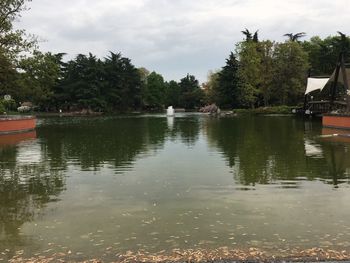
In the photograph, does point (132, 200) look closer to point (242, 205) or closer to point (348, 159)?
point (242, 205)

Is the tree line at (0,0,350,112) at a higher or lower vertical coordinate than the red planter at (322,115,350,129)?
higher

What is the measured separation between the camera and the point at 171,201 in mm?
10656

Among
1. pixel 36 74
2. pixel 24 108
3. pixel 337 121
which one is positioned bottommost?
pixel 337 121

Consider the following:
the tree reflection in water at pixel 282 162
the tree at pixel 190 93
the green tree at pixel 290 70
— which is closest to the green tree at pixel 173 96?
the tree at pixel 190 93

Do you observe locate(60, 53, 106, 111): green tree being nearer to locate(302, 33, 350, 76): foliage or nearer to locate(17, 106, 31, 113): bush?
locate(17, 106, 31, 113): bush

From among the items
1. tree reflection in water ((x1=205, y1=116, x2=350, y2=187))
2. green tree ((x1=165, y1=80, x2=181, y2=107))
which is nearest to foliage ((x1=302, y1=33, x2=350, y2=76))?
tree reflection in water ((x1=205, y1=116, x2=350, y2=187))

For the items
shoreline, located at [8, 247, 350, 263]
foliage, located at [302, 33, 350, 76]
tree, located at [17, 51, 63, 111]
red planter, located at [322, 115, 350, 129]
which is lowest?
shoreline, located at [8, 247, 350, 263]

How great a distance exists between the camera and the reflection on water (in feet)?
25.0

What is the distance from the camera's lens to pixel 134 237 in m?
7.83

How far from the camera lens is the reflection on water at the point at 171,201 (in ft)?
25.0

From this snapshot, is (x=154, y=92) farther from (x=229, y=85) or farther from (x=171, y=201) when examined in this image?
(x=171, y=201)

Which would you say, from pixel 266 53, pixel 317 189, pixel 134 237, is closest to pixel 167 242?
pixel 134 237

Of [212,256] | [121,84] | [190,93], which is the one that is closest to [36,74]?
[212,256]

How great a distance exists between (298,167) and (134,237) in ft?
31.2
